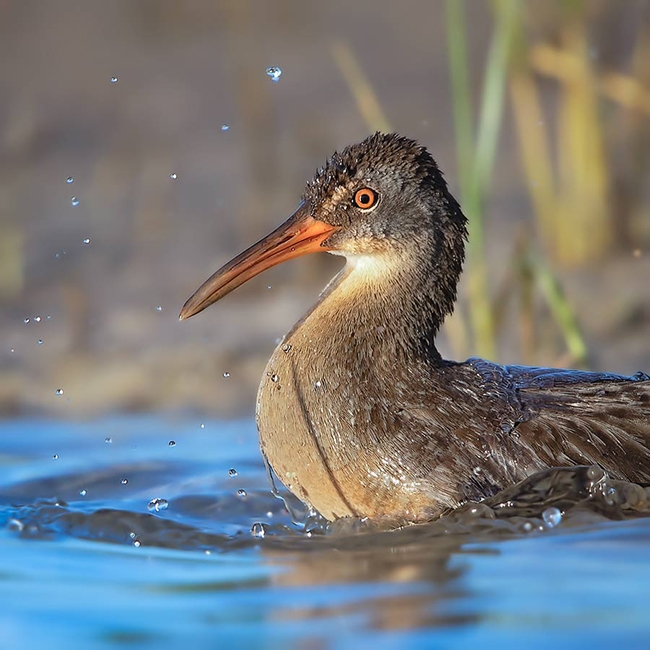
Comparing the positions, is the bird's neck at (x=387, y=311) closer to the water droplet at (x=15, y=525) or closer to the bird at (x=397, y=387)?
the bird at (x=397, y=387)

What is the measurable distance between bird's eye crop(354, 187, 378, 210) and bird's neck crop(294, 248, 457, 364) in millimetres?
191

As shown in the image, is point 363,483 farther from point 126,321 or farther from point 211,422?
point 126,321

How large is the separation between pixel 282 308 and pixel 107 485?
2449 millimetres

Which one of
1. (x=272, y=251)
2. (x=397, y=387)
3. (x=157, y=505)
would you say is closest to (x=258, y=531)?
(x=157, y=505)

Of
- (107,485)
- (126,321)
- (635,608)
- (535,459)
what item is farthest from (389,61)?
(635,608)

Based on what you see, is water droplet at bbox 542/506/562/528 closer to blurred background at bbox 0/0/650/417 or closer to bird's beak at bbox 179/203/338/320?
bird's beak at bbox 179/203/338/320

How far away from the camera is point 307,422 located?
16.0 feet

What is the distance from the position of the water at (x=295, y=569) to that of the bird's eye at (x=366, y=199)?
45.5 inches

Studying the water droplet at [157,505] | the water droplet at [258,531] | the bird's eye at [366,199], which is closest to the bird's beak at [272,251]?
the bird's eye at [366,199]

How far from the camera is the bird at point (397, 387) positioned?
4.75 metres

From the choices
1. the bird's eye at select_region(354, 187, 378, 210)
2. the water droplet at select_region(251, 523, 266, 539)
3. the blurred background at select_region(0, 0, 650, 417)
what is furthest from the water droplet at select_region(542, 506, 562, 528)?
the blurred background at select_region(0, 0, 650, 417)

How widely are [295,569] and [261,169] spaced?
5038mm

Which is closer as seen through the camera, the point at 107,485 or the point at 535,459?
the point at 535,459

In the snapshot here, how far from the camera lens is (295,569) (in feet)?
13.8
